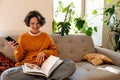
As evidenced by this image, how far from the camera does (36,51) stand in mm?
2207

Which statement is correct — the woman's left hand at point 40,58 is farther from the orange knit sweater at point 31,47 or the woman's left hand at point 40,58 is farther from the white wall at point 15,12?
the white wall at point 15,12

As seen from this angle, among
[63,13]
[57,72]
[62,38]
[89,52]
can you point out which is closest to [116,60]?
[89,52]

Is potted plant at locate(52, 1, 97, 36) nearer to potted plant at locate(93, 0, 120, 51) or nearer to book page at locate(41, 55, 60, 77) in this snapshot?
potted plant at locate(93, 0, 120, 51)

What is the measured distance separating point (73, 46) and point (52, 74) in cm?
84

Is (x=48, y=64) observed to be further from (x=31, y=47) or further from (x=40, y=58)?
(x=31, y=47)

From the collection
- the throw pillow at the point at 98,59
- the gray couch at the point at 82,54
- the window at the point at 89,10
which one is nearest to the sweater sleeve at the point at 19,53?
the gray couch at the point at 82,54

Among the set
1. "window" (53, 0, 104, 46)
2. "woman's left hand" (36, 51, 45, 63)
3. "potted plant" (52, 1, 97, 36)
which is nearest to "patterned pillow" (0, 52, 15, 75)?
"woman's left hand" (36, 51, 45, 63)

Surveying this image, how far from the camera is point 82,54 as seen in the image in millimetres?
2688

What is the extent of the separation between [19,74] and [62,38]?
0.99 meters

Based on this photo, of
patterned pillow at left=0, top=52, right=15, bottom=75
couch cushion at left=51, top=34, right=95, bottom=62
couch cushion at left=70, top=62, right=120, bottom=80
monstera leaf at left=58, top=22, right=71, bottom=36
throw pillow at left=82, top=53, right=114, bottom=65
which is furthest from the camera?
monstera leaf at left=58, top=22, right=71, bottom=36

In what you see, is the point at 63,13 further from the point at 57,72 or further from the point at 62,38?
the point at 57,72

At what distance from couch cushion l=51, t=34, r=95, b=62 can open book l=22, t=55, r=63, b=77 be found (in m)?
0.55

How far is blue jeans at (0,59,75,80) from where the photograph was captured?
71.5 inches

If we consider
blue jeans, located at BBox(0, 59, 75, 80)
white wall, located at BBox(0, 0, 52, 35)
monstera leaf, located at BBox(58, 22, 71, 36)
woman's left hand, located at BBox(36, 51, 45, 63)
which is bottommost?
blue jeans, located at BBox(0, 59, 75, 80)
